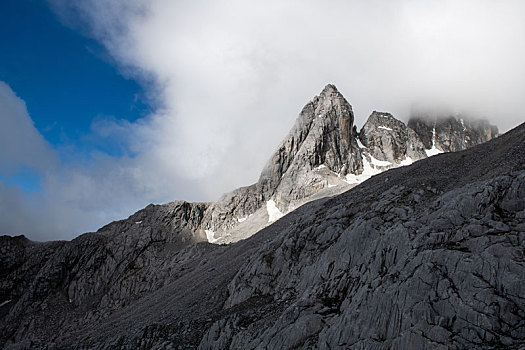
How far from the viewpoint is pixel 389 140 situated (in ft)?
485

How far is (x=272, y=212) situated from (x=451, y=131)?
115 metres

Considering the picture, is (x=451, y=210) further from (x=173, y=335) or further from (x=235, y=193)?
(x=235, y=193)

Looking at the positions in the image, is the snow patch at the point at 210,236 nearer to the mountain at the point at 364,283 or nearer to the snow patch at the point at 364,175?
the mountain at the point at 364,283

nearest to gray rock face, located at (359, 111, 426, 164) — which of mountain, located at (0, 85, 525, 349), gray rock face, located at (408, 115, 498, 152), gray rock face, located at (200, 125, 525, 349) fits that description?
gray rock face, located at (408, 115, 498, 152)

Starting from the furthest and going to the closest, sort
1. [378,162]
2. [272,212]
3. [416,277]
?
[378,162], [272,212], [416,277]

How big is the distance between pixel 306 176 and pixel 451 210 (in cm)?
9642

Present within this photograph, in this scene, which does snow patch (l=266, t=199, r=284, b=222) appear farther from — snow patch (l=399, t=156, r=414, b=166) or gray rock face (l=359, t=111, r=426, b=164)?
snow patch (l=399, t=156, r=414, b=166)

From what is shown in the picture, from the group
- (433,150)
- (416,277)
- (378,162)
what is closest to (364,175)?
(378,162)

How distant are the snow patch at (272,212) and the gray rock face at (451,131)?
9099cm

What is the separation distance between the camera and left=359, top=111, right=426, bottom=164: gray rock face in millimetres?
146000

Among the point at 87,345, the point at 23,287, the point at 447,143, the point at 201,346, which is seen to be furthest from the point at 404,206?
the point at 447,143

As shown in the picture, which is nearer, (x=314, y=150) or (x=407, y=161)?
(x=314, y=150)

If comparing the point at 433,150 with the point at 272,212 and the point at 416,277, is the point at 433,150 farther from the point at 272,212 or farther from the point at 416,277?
the point at 416,277

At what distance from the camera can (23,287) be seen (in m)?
103
